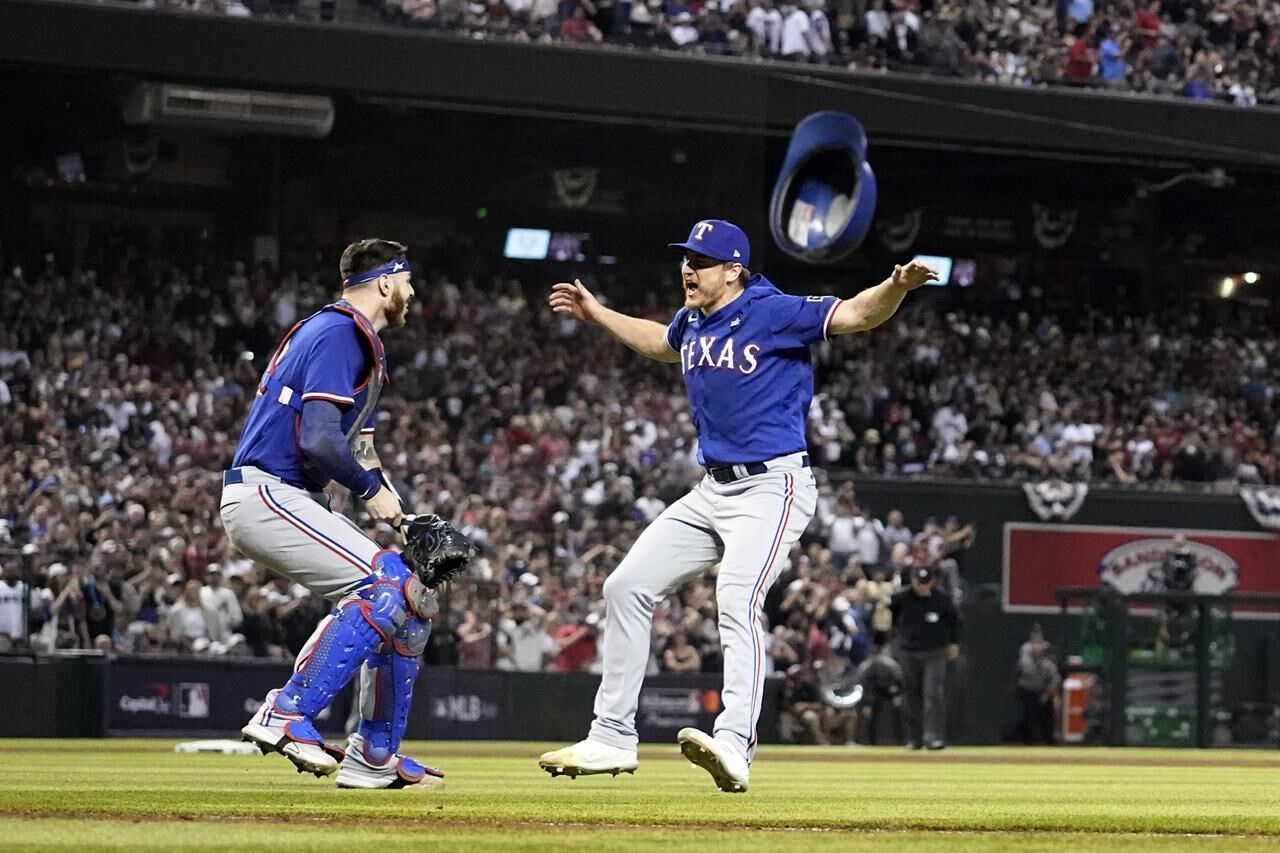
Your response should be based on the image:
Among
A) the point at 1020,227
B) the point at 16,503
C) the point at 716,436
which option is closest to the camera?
the point at 716,436

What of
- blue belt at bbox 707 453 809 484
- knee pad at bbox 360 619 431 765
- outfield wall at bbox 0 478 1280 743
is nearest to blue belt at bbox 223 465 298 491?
knee pad at bbox 360 619 431 765

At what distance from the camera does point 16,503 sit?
20.0 m

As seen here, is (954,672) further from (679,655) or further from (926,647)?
(926,647)

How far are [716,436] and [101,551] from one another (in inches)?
461

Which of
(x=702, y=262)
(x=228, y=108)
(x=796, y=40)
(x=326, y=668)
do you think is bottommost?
(x=326, y=668)

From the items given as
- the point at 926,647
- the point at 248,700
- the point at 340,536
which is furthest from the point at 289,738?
Result: the point at 926,647

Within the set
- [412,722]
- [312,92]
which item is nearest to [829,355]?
[312,92]

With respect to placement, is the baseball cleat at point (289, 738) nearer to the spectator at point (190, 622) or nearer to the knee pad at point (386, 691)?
the knee pad at point (386, 691)

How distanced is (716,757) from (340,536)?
154cm

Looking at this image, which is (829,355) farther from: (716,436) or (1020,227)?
(716,436)

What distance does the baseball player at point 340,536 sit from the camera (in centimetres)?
761

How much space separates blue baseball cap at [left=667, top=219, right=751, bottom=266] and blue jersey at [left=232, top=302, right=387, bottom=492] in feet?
4.12

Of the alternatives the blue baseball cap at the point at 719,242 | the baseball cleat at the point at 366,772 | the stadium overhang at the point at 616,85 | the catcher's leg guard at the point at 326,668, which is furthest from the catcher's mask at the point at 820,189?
the catcher's leg guard at the point at 326,668

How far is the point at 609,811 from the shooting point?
7059 millimetres
